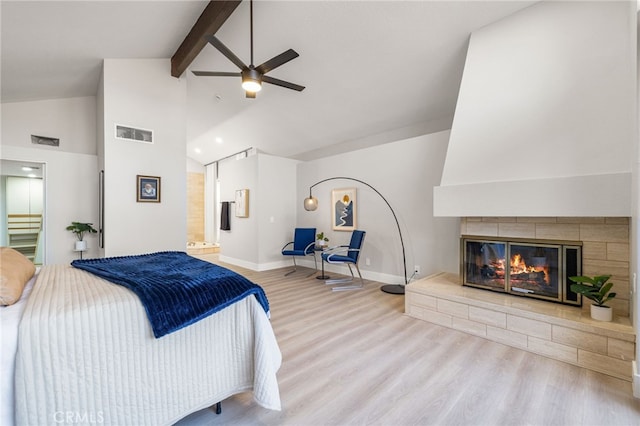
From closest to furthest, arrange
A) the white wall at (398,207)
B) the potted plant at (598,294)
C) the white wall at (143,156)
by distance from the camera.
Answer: the potted plant at (598,294) < the white wall at (143,156) < the white wall at (398,207)

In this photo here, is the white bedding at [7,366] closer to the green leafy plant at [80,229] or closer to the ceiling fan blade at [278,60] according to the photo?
the ceiling fan blade at [278,60]

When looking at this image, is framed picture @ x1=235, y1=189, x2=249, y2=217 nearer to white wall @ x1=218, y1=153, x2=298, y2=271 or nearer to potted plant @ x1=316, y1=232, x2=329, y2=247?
white wall @ x1=218, y1=153, x2=298, y2=271

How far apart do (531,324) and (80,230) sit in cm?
602

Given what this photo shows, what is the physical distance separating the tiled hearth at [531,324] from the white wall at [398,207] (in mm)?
934

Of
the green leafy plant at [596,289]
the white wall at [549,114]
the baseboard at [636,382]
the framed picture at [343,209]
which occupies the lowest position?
the baseboard at [636,382]

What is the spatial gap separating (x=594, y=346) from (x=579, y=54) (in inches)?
98.5

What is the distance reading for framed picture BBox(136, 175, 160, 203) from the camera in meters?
4.13

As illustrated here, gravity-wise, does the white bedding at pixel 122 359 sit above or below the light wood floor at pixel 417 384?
above

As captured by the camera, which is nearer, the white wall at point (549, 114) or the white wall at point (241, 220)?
the white wall at point (549, 114)

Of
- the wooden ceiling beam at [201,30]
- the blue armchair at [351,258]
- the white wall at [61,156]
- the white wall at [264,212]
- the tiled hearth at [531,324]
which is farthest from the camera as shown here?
the white wall at [264,212]

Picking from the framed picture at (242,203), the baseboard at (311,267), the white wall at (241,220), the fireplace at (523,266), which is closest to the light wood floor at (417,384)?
the fireplace at (523,266)

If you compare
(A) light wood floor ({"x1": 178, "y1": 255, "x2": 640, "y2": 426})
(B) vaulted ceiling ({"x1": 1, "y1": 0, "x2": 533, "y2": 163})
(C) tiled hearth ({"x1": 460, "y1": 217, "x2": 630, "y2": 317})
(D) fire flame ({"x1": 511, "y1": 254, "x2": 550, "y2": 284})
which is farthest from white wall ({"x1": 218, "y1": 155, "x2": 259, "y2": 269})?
(C) tiled hearth ({"x1": 460, "y1": 217, "x2": 630, "y2": 317})

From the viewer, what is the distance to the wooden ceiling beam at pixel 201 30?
304cm

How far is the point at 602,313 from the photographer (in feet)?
7.29
